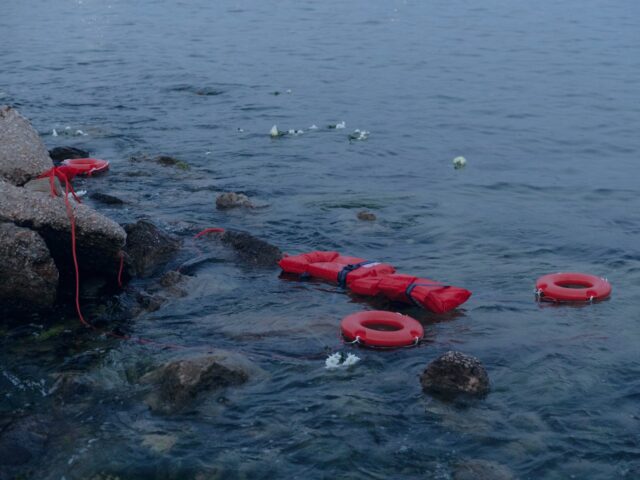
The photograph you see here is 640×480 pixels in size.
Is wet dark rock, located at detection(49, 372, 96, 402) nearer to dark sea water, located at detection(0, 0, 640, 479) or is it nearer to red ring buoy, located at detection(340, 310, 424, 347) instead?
dark sea water, located at detection(0, 0, 640, 479)

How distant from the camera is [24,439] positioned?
724 cm

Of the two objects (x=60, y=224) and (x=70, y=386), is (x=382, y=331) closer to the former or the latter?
(x=70, y=386)

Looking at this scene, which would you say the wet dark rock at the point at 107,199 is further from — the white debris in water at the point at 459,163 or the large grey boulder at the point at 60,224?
the white debris in water at the point at 459,163

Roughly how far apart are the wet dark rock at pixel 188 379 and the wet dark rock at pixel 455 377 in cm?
180

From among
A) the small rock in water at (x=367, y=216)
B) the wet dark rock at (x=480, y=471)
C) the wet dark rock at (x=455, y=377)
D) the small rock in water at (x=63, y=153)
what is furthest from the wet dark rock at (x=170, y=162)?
the wet dark rock at (x=480, y=471)

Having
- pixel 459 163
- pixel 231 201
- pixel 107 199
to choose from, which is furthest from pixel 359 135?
pixel 107 199

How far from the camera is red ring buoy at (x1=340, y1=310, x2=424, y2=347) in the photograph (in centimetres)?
895

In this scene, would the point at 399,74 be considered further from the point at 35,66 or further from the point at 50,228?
the point at 50,228

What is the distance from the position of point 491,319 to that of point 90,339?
178 inches

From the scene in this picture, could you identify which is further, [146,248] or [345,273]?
[146,248]

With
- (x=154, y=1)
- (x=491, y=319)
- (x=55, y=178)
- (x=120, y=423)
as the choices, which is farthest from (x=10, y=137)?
(x=154, y=1)

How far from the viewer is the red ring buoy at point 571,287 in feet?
33.8

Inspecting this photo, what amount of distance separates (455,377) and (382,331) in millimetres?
1265

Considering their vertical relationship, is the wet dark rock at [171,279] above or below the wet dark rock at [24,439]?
above
